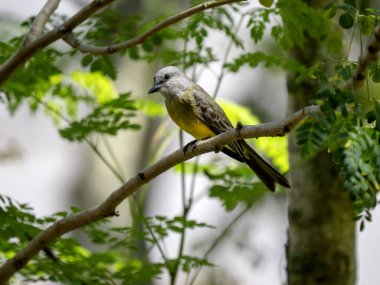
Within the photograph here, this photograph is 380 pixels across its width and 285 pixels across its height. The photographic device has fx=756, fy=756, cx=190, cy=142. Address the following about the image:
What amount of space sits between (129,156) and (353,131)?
5.92 meters

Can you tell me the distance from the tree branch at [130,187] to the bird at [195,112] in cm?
100

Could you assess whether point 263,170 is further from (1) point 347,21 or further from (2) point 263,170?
(1) point 347,21

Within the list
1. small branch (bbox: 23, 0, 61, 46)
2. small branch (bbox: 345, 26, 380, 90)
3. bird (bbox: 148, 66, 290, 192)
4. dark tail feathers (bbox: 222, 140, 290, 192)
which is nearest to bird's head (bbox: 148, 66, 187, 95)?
bird (bbox: 148, 66, 290, 192)

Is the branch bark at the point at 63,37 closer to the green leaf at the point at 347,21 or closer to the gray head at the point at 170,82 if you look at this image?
the green leaf at the point at 347,21

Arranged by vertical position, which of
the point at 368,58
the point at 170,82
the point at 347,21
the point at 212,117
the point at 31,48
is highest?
the point at 170,82

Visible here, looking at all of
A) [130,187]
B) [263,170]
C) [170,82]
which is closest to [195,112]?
[170,82]

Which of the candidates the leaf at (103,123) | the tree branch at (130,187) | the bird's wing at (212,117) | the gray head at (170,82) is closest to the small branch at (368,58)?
the tree branch at (130,187)

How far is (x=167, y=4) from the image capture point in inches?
373

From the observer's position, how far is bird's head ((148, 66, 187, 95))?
4923mm

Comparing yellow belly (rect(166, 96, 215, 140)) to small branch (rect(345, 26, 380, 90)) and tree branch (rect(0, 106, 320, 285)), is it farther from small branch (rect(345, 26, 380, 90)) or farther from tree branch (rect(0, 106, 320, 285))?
small branch (rect(345, 26, 380, 90))

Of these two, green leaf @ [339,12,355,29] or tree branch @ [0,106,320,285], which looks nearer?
green leaf @ [339,12,355,29]

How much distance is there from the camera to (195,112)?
4.65m

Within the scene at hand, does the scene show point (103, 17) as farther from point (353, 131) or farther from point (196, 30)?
point (353, 131)

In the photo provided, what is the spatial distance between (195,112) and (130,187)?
161 cm
